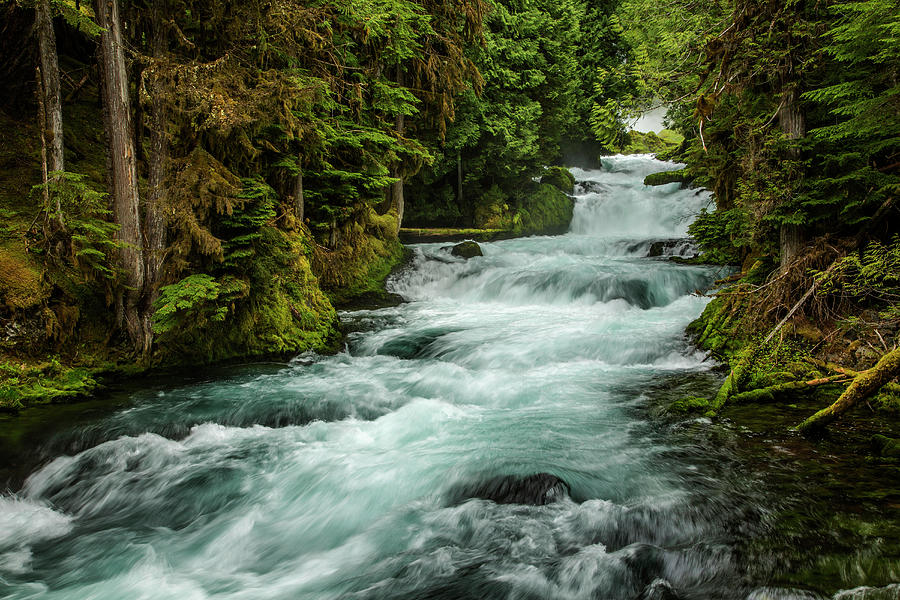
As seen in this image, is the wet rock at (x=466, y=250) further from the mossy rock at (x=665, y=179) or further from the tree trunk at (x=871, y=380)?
the tree trunk at (x=871, y=380)

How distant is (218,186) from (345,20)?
4.83 metres

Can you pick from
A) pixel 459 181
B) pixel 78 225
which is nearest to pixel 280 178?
pixel 78 225

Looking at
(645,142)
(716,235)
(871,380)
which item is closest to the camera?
(871,380)

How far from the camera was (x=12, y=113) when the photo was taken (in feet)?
30.2

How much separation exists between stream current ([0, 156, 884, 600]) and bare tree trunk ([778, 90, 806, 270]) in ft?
7.30

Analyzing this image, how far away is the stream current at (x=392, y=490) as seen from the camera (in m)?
3.86

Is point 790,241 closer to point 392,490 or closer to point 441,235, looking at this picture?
point 392,490

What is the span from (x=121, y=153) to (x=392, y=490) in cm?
606

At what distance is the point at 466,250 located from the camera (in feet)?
56.9

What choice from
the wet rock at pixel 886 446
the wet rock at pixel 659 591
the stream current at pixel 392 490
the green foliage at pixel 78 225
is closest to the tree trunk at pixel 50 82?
the green foliage at pixel 78 225

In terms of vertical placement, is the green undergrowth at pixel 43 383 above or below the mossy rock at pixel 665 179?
below

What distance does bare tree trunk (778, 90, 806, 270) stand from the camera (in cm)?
661

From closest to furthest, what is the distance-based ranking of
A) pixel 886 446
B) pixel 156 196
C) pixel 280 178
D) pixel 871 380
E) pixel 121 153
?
1. pixel 871 380
2. pixel 886 446
3. pixel 121 153
4. pixel 156 196
5. pixel 280 178

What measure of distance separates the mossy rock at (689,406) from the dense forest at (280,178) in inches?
7.9
